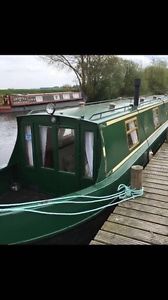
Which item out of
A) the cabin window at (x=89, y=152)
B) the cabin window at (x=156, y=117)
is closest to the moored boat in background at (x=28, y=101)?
the cabin window at (x=156, y=117)

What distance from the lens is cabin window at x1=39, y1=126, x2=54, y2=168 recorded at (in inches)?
187

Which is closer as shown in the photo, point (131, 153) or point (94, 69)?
point (131, 153)

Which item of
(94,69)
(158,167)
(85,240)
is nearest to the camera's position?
(85,240)

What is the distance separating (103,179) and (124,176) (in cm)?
55

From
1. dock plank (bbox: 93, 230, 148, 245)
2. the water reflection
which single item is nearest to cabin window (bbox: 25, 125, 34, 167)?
dock plank (bbox: 93, 230, 148, 245)

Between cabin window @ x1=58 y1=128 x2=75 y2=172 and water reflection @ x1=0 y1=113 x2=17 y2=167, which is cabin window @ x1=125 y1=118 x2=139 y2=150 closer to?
cabin window @ x1=58 y1=128 x2=75 y2=172

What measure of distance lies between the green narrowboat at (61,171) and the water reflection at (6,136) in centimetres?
570

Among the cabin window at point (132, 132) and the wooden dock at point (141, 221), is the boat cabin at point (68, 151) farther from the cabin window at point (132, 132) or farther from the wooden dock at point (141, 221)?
the wooden dock at point (141, 221)

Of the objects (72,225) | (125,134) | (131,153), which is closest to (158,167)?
(131,153)

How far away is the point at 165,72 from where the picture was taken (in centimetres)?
2597

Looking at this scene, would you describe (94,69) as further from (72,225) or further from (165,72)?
(72,225)

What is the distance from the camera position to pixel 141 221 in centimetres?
381

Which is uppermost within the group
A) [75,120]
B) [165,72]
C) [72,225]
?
[165,72]

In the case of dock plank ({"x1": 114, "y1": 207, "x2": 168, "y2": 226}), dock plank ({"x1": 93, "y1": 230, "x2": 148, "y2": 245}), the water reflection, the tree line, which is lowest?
the water reflection
